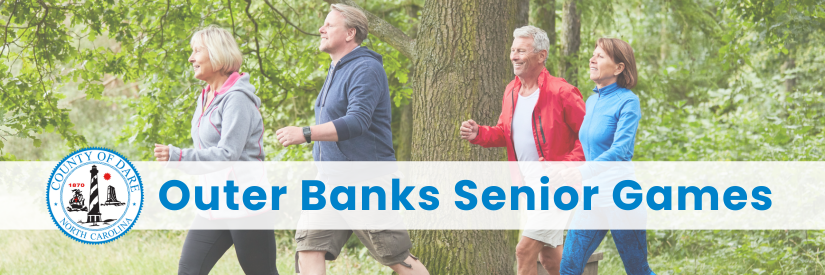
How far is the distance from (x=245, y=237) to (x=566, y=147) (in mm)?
1736

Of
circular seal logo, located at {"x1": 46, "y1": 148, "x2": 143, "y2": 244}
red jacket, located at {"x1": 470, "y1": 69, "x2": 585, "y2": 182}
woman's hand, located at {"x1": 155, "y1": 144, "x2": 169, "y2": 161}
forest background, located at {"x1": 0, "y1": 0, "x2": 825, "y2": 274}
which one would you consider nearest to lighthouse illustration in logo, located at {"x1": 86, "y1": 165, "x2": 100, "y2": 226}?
circular seal logo, located at {"x1": 46, "y1": 148, "x2": 143, "y2": 244}

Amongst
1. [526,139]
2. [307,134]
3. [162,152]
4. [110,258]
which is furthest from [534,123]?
[110,258]

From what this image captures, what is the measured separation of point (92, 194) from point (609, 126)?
208 inches

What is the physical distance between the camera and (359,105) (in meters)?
3.21

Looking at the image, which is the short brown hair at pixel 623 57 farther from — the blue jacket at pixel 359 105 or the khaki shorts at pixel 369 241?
the khaki shorts at pixel 369 241

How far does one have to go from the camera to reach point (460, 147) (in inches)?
187

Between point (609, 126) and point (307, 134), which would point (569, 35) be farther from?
point (307, 134)

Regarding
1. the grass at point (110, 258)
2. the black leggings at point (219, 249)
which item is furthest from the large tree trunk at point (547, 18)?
the black leggings at point (219, 249)

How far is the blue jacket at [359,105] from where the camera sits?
10.7 ft

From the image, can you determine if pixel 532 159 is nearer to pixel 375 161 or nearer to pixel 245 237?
pixel 375 161

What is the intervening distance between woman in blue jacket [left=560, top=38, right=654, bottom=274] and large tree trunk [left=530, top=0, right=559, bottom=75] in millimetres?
4968

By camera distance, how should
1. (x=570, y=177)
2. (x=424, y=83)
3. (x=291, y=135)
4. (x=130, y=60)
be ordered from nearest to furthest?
(x=291, y=135), (x=570, y=177), (x=424, y=83), (x=130, y=60)

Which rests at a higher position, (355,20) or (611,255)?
(355,20)

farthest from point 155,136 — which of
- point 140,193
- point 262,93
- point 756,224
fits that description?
point 756,224
